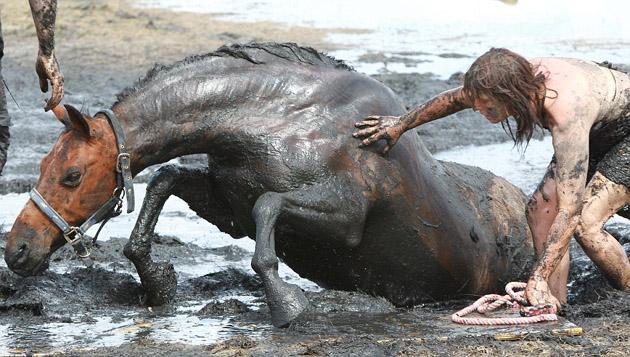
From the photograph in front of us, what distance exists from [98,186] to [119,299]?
101 centimetres

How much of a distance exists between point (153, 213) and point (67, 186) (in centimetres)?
73

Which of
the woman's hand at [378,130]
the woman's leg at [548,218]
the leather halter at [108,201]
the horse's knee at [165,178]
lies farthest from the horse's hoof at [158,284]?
the woman's leg at [548,218]

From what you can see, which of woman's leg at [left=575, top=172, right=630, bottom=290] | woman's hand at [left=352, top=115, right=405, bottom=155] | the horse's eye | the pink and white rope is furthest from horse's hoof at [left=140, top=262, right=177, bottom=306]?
woman's leg at [left=575, top=172, right=630, bottom=290]

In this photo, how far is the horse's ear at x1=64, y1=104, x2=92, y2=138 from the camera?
6391 mm

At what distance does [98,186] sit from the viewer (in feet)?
21.6

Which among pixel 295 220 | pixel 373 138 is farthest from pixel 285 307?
pixel 373 138

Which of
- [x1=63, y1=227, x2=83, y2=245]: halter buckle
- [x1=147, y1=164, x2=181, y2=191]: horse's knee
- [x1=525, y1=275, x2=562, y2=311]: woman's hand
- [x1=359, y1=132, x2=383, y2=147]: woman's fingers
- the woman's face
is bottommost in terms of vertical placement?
[x1=525, y1=275, x2=562, y2=311]: woman's hand

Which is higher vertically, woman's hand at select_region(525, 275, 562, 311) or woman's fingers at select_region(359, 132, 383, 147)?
woman's fingers at select_region(359, 132, 383, 147)

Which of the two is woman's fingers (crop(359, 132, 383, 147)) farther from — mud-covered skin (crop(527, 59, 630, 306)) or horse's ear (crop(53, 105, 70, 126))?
horse's ear (crop(53, 105, 70, 126))

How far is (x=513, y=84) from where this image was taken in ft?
20.2

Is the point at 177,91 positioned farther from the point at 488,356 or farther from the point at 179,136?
the point at 488,356

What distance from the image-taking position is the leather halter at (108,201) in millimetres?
6539

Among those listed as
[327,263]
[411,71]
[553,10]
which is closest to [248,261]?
[327,263]

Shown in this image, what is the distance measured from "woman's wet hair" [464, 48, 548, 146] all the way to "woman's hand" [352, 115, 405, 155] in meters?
0.63
